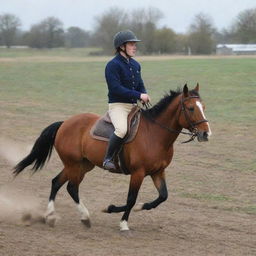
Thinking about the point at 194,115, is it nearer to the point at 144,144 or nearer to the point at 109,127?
the point at 144,144

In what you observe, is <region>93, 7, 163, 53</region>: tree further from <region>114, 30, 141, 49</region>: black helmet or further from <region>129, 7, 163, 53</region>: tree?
<region>114, 30, 141, 49</region>: black helmet

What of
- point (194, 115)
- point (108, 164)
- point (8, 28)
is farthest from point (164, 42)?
point (194, 115)

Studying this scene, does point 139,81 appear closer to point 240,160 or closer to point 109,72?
point 109,72

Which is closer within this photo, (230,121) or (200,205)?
(200,205)

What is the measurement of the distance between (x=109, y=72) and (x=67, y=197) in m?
2.87

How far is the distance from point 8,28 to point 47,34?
29.4 ft

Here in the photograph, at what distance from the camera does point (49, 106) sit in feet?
79.3

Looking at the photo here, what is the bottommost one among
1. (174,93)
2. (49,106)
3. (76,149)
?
(49,106)

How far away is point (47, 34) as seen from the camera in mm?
105125

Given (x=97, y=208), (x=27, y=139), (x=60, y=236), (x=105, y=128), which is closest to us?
(x=60, y=236)

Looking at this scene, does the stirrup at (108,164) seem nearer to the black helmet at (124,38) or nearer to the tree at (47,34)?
the black helmet at (124,38)

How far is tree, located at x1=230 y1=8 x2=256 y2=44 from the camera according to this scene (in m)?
95.7

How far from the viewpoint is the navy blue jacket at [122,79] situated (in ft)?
23.3

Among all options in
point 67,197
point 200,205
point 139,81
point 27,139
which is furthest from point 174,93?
point 27,139
